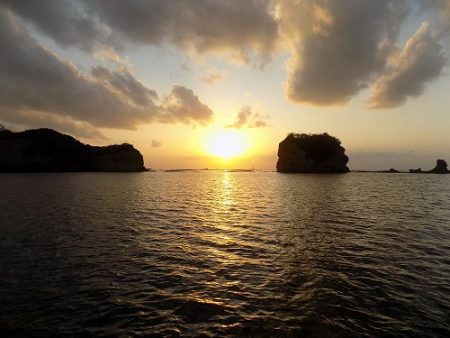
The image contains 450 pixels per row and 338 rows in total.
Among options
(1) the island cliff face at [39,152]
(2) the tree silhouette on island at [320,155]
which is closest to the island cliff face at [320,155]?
(2) the tree silhouette on island at [320,155]

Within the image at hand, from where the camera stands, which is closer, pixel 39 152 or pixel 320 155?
pixel 39 152

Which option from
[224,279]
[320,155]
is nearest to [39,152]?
[320,155]

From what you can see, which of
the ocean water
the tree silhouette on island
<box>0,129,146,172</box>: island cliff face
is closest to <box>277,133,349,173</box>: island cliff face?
the tree silhouette on island

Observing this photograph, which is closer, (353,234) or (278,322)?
(278,322)

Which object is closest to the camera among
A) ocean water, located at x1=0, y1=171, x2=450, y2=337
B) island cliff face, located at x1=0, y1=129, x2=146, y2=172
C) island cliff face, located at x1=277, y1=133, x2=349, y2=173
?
ocean water, located at x1=0, y1=171, x2=450, y2=337

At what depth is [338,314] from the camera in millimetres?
11203

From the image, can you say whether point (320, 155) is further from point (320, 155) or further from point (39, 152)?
point (39, 152)

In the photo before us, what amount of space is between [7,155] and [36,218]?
163400 mm

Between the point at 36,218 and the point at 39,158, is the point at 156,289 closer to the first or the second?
the point at 36,218

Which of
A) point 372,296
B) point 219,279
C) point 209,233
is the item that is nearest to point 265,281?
point 219,279

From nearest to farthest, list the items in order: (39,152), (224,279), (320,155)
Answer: (224,279) < (39,152) < (320,155)

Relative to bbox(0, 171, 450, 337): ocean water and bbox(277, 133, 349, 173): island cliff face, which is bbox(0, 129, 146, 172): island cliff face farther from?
bbox(0, 171, 450, 337): ocean water

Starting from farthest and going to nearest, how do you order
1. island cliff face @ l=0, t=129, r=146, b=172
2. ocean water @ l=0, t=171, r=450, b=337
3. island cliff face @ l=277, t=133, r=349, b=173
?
1. island cliff face @ l=277, t=133, r=349, b=173
2. island cliff face @ l=0, t=129, r=146, b=172
3. ocean water @ l=0, t=171, r=450, b=337

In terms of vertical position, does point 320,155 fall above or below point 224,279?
above
